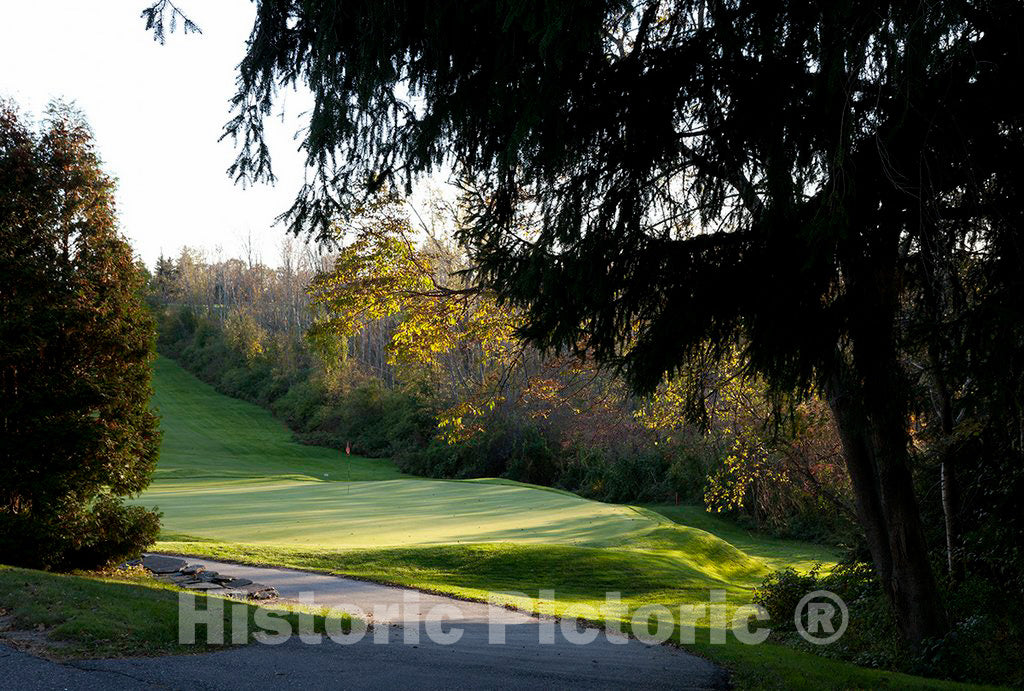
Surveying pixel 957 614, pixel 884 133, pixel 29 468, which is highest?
pixel 884 133

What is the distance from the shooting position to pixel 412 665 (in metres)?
7.48

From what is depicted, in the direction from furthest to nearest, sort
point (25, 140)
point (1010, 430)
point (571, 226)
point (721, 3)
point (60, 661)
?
point (25, 140)
point (1010, 430)
point (60, 661)
point (571, 226)
point (721, 3)

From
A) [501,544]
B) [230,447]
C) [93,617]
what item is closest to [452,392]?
[230,447]

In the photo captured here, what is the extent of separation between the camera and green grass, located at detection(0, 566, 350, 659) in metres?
7.39

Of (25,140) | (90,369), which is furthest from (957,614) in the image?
(25,140)

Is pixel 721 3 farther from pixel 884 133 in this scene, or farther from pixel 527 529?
pixel 527 529

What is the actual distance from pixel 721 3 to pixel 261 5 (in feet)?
12.8

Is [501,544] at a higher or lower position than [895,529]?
lower

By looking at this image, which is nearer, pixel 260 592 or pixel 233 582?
pixel 260 592

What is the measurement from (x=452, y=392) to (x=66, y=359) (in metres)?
28.9

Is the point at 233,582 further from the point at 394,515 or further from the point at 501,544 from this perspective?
the point at 394,515

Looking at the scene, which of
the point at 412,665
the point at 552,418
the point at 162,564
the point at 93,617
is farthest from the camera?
the point at 552,418

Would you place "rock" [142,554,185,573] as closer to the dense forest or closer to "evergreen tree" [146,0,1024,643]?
the dense forest

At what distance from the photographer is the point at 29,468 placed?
11.5 meters
